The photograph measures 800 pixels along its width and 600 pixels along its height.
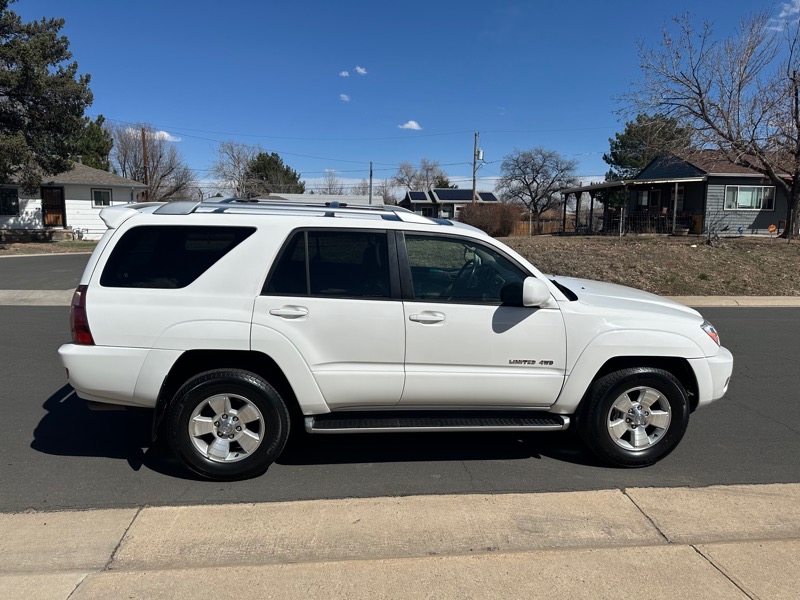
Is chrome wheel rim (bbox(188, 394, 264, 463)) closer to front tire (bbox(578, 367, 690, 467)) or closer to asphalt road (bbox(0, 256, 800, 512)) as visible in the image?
asphalt road (bbox(0, 256, 800, 512))

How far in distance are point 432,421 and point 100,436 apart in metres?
2.80

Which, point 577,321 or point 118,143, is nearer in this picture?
point 577,321

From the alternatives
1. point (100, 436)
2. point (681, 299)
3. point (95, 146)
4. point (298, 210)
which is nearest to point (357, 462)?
point (298, 210)

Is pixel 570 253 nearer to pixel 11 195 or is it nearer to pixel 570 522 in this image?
pixel 570 522

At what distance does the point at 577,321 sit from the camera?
3947mm

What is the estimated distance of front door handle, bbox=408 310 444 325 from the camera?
3.83 m

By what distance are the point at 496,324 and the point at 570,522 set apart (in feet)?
4.34

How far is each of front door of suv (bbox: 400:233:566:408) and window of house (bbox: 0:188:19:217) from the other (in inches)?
1323

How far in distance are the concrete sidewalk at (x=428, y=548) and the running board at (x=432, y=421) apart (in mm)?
460

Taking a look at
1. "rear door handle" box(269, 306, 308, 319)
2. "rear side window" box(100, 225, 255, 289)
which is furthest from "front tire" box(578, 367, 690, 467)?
"rear side window" box(100, 225, 255, 289)

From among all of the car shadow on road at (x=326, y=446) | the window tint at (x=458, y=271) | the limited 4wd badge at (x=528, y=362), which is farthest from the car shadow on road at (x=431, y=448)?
the window tint at (x=458, y=271)

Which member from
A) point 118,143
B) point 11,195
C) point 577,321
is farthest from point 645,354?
point 118,143

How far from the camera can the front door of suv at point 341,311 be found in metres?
3.78

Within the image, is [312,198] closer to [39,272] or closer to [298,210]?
[39,272]
